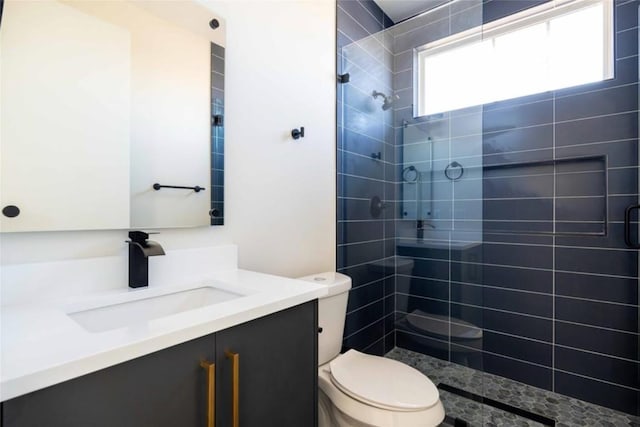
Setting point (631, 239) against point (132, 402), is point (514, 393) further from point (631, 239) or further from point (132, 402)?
point (132, 402)

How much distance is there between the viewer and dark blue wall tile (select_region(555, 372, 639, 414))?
1.83m

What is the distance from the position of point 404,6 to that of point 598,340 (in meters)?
2.54

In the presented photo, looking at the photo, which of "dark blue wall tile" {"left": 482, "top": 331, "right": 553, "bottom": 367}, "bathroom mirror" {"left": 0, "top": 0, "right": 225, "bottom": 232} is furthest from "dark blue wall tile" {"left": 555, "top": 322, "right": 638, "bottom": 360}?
"bathroom mirror" {"left": 0, "top": 0, "right": 225, "bottom": 232}

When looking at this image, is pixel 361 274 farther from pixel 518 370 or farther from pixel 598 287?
pixel 598 287

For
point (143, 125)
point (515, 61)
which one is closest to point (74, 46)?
point (143, 125)

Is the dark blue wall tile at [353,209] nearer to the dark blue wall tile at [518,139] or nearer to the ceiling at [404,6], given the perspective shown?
the dark blue wall tile at [518,139]

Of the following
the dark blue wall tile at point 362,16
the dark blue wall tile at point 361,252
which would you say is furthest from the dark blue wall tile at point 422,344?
the dark blue wall tile at point 362,16

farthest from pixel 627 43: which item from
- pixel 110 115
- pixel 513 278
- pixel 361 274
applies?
pixel 110 115

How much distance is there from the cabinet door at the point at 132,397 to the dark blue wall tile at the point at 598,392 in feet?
7.34

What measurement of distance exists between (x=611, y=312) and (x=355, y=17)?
94.1 inches

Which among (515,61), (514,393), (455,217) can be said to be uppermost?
(515,61)

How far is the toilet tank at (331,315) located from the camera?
150cm

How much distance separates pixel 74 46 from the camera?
95 cm

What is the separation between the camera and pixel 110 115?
3.36 feet
